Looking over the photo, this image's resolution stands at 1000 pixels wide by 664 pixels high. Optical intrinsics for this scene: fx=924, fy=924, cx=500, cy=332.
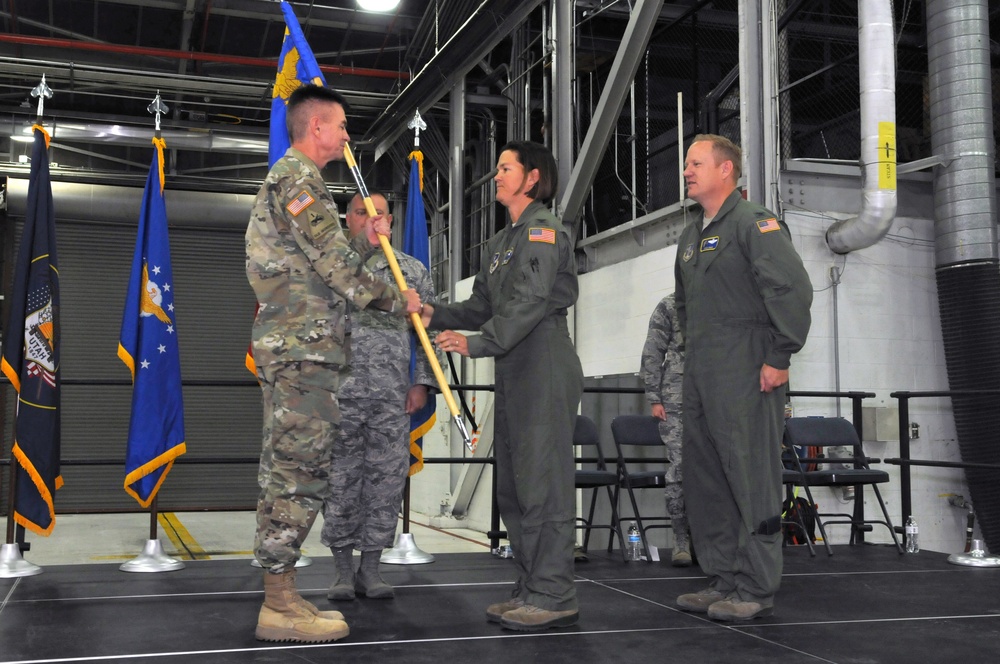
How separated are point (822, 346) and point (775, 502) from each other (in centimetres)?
339

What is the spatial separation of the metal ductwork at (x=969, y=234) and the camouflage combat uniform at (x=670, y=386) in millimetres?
2400

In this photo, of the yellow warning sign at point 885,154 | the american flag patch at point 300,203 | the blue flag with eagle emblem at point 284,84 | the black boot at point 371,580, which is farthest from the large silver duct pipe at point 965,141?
the american flag patch at point 300,203

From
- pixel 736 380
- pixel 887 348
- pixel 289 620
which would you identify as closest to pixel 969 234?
pixel 887 348

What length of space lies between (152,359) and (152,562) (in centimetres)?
109

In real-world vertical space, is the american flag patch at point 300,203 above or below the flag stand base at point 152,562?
above

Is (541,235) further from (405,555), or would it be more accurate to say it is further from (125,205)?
(125,205)

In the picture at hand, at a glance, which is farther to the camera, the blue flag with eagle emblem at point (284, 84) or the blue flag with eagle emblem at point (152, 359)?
the blue flag with eagle emblem at point (152, 359)

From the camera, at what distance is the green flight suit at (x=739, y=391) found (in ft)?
10.6

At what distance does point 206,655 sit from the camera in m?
2.67

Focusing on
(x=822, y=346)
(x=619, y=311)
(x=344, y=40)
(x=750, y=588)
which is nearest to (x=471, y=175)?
(x=344, y=40)

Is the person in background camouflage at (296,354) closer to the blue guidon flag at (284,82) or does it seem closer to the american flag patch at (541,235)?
the american flag patch at (541,235)

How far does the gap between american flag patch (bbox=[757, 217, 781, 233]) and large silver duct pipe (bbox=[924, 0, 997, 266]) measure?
3759mm

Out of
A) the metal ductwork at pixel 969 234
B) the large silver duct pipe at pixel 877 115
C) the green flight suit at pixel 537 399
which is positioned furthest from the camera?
the metal ductwork at pixel 969 234

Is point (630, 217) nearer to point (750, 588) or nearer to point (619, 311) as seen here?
point (619, 311)
